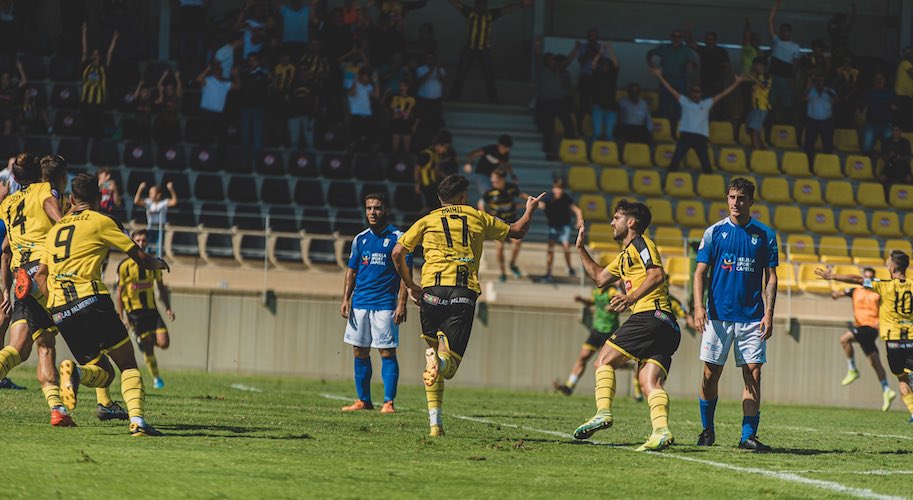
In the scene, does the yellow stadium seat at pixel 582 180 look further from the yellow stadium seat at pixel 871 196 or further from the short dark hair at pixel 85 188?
the short dark hair at pixel 85 188

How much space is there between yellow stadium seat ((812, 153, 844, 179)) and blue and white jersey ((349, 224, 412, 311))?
660 inches

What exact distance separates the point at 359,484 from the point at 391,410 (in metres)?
6.28

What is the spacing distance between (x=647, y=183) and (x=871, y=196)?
4885 mm

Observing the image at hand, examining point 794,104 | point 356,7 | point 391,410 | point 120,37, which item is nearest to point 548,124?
point 356,7

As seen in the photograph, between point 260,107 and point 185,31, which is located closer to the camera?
point 260,107

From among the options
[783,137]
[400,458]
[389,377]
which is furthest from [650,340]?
[783,137]

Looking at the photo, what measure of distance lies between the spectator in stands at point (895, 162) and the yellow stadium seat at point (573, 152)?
20.6 feet

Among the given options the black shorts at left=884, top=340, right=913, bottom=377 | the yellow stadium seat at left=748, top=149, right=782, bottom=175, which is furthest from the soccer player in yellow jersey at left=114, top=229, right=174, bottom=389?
the yellow stadium seat at left=748, top=149, right=782, bottom=175

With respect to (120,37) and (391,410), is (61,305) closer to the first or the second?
(391,410)

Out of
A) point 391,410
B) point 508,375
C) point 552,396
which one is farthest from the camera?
point 508,375

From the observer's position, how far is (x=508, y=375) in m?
22.5

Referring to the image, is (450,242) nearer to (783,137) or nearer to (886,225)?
(886,225)

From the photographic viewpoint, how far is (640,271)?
1112cm

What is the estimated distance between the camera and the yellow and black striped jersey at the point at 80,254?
10.5 meters
